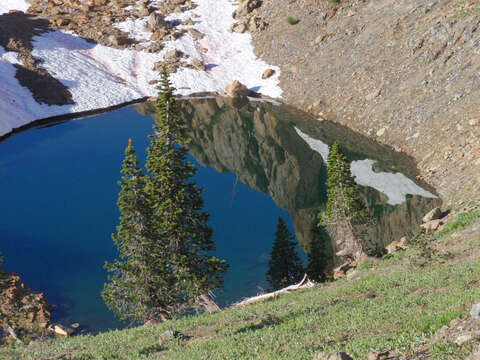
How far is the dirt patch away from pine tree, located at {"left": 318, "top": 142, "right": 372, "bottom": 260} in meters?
61.9

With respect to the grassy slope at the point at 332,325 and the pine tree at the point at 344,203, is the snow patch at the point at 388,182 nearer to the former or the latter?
the pine tree at the point at 344,203

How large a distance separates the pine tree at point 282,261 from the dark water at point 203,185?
6.94 feet

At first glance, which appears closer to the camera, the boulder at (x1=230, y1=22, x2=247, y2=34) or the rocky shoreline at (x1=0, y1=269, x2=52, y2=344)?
the rocky shoreline at (x1=0, y1=269, x2=52, y2=344)

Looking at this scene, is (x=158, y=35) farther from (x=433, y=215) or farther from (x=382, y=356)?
(x=382, y=356)

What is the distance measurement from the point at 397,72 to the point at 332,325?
59.0 meters

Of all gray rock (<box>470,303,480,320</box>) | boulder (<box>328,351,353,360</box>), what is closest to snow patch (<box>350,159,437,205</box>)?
gray rock (<box>470,303,480,320</box>)

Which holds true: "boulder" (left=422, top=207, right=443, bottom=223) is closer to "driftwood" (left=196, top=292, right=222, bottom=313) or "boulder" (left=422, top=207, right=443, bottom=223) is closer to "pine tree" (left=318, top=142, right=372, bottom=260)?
"pine tree" (left=318, top=142, right=372, bottom=260)

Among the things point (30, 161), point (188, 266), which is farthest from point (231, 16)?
point (188, 266)

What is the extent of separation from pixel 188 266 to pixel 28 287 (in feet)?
54.6

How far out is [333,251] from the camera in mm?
44906

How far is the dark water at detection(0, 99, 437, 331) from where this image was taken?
42906 millimetres

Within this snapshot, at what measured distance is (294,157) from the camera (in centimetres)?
6356

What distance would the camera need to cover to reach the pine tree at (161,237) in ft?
95.4

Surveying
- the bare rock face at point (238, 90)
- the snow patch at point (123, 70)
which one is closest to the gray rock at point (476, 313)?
the snow patch at point (123, 70)
